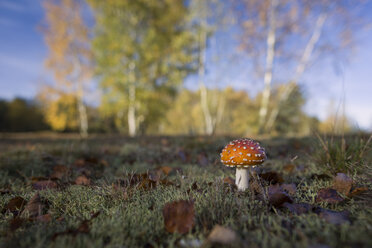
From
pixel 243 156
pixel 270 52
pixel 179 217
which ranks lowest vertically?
pixel 179 217

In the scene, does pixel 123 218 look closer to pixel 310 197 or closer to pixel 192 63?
pixel 310 197

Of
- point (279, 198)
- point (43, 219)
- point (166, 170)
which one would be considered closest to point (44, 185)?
point (43, 219)

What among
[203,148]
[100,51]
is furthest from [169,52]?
[203,148]

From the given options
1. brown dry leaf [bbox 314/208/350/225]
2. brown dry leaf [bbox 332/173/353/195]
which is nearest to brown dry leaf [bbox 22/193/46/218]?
brown dry leaf [bbox 314/208/350/225]

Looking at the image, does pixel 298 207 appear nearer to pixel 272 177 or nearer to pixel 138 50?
pixel 272 177

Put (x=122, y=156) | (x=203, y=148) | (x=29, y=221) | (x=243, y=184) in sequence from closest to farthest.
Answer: (x=29, y=221) < (x=243, y=184) < (x=122, y=156) < (x=203, y=148)

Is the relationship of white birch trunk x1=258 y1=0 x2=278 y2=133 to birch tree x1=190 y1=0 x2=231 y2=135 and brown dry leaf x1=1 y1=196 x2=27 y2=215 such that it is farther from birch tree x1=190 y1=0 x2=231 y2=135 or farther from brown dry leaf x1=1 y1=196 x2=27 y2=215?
brown dry leaf x1=1 y1=196 x2=27 y2=215
